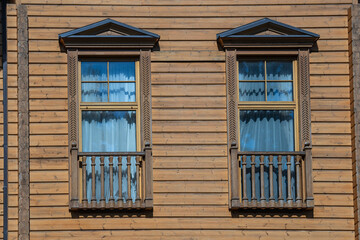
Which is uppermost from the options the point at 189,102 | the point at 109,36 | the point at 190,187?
the point at 109,36

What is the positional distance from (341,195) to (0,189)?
571 cm

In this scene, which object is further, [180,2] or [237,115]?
[180,2]

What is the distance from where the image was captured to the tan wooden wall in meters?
19.0

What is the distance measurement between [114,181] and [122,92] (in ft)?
5.19

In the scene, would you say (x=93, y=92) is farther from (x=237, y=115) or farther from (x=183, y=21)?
(x=237, y=115)

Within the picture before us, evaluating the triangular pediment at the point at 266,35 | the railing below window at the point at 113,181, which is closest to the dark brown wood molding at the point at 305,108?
the triangular pediment at the point at 266,35

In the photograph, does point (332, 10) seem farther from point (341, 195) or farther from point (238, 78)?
point (341, 195)

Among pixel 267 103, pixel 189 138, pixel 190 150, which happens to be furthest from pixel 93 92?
pixel 267 103

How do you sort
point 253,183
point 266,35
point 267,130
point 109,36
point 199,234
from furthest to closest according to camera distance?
point 267,130 < point 266,35 < point 109,36 < point 253,183 < point 199,234

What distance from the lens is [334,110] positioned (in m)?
19.5

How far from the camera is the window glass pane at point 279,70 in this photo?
19.8 meters

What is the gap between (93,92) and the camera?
19.6m

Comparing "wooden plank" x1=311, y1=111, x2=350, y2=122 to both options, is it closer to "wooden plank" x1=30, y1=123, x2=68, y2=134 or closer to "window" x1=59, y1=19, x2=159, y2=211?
"window" x1=59, y1=19, x2=159, y2=211

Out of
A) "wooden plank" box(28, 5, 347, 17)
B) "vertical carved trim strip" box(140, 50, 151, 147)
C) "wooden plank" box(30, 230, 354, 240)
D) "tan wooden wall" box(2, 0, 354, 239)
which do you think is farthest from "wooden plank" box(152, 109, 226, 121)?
"wooden plank" box(30, 230, 354, 240)
